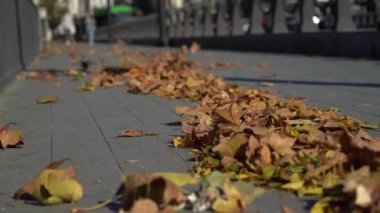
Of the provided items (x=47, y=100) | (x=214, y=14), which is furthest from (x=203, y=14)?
(x=47, y=100)

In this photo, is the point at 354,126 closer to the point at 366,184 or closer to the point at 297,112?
the point at 297,112

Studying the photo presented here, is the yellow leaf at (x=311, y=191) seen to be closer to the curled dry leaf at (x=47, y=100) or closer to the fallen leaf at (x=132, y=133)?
the fallen leaf at (x=132, y=133)

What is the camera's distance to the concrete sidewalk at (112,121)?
4070mm

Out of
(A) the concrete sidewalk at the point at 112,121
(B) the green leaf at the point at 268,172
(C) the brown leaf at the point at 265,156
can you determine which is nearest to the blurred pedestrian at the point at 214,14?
(A) the concrete sidewalk at the point at 112,121

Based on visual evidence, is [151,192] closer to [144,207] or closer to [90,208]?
[144,207]

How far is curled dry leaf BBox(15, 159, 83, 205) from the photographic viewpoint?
11.8ft

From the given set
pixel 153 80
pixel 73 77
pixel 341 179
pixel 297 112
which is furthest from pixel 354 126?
pixel 73 77

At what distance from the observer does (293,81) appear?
9484 millimetres

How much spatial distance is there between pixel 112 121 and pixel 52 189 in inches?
109

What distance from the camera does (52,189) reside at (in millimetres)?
3613

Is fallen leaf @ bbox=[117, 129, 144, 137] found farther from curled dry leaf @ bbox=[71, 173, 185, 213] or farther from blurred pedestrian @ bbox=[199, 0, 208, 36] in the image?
blurred pedestrian @ bbox=[199, 0, 208, 36]

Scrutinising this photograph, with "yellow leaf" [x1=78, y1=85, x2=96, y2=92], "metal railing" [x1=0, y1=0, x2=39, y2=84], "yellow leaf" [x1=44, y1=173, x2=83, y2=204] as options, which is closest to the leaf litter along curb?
"yellow leaf" [x1=44, y1=173, x2=83, y2=204]

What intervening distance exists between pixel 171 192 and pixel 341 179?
95cm

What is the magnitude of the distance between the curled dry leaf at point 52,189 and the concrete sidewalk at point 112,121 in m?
0.06
